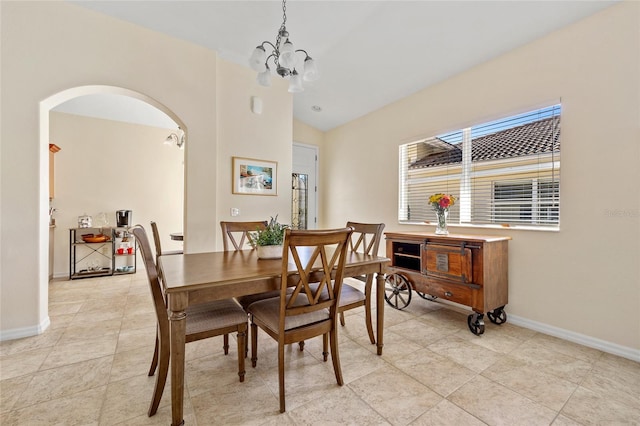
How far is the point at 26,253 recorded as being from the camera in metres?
2.45

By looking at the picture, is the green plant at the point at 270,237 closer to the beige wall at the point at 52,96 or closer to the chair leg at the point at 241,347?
the chair leg at the point at 241,347

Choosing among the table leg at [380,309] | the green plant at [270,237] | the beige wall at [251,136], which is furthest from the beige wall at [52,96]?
the table leg at [380,309]

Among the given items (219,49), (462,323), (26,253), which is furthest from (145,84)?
(462,323)

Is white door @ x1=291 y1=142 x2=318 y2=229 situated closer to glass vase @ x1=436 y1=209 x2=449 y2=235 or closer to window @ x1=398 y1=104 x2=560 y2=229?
window @ x1=398 y1=104 x2=560 y2=229

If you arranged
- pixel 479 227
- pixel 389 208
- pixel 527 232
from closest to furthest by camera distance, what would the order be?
pixel 527 232, pixel 479 227, pixel 389 208

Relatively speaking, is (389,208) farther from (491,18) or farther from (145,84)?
(145,84)

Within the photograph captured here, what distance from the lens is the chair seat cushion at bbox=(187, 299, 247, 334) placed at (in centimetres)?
158

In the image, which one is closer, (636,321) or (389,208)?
(636,321)

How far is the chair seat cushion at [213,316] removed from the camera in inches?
62.2

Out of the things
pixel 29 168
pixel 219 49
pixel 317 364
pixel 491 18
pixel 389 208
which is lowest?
pixel 317 364

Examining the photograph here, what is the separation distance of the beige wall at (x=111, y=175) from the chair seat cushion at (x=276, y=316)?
13.7 ft

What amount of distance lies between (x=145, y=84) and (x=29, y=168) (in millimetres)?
1352

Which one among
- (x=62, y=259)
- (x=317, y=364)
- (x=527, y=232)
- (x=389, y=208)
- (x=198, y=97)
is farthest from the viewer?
(x=62, y=259)

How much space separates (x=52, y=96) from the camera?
2.54m
